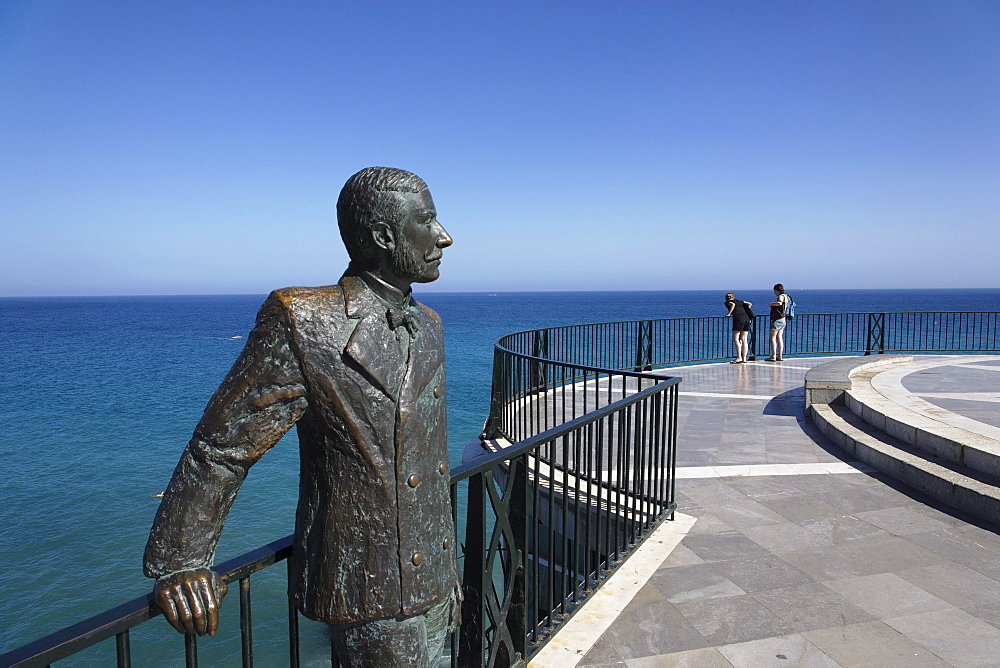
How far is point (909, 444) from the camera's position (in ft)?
21.5

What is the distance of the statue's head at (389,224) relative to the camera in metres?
1.69

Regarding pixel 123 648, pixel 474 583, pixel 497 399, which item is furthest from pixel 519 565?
pixel 497 399

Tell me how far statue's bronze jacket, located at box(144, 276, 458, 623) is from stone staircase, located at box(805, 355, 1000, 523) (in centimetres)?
549

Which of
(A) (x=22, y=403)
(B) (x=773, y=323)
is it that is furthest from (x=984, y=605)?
(A) (x=22, y=403)

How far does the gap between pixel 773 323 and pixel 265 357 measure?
49.8 ft

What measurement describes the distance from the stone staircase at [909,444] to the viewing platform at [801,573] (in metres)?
0.09

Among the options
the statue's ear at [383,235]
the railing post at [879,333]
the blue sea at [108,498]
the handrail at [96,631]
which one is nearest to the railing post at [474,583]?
the handrail at [96,631]

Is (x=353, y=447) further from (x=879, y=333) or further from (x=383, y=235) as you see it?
(x=879, y=333)

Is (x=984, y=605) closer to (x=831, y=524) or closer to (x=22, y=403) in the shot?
(x=831, y=524)

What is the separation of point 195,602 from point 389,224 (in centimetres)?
104

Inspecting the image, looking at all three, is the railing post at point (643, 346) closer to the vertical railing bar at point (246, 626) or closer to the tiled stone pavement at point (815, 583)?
the tiled stone pavement at point (815, 583)

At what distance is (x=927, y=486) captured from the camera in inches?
223

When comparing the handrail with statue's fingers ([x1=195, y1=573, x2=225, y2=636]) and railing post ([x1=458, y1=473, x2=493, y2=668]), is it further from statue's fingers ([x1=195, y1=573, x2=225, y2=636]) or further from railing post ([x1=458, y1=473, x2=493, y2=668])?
railing post ([x1=458, y1=473, x2=493, y2=668])

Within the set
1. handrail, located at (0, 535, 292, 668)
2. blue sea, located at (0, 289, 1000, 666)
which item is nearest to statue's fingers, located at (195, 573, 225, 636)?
handrail, located at (0, 535, 292, 668)
